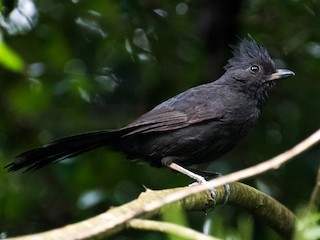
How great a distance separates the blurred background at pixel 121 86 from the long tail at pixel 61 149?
Result: 1.45 ft

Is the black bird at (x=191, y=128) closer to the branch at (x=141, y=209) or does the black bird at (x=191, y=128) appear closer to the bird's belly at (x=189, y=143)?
the bird's belly at (x=189, y=143)

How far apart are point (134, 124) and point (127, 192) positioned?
1.74 feet

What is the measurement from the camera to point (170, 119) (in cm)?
504

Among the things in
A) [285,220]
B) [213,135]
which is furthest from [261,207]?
[213,135]

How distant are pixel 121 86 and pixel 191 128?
3.13ft

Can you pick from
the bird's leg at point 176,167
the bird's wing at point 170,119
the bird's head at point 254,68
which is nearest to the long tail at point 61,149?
the bird's wing at point 170,119

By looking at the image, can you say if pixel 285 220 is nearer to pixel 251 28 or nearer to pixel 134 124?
pixel 134 124

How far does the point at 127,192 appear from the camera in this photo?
17.1ft

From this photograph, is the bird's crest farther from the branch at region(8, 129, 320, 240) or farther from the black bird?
the branch at region(8, 129, 320, 240)

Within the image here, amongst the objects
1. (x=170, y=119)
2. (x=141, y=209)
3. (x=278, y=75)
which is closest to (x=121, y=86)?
(x=170, y=119)

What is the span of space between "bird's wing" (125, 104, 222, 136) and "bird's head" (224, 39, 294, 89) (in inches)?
18.6

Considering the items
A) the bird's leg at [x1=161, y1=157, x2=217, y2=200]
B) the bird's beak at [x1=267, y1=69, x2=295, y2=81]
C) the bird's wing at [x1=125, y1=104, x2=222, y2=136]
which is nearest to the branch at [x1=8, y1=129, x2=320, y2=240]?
the bird's leg at [x1=161, y1=157, x2=217, y2=200]

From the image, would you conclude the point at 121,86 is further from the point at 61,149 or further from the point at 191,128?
the point at 61,149

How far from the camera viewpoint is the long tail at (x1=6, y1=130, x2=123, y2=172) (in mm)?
4242
